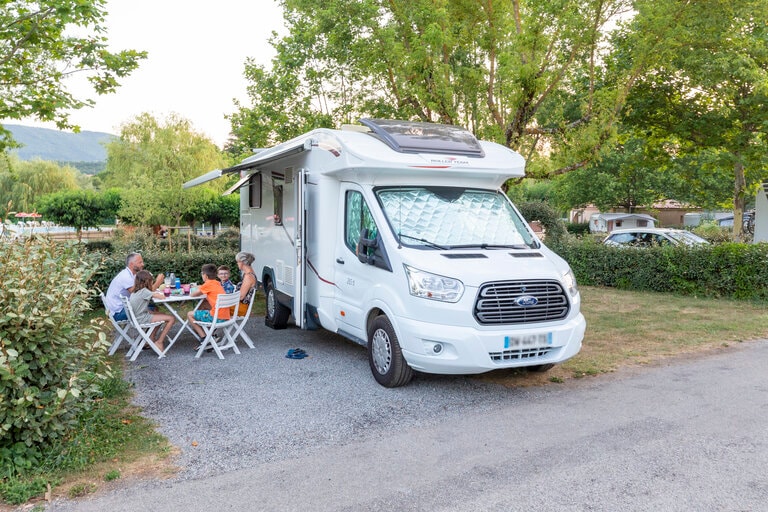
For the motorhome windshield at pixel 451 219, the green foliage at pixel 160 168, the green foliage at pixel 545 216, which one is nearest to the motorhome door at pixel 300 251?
the motorhome windshield at pixel 451 219

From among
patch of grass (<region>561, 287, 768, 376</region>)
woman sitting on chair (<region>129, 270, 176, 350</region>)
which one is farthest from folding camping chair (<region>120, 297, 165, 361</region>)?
patch of grass (<region>561, 287, 768, 376</region>)

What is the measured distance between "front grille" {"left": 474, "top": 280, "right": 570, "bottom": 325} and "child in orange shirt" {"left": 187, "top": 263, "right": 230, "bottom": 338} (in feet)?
11.1

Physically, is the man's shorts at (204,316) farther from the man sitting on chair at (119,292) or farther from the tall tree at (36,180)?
the tall tree at (36,180)

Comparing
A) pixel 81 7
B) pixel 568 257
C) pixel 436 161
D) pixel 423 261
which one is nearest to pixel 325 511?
pixel 423 261

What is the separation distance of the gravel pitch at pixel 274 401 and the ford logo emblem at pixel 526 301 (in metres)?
0.97

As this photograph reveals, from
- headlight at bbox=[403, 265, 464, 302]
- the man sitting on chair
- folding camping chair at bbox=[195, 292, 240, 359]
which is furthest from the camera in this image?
the man sitting on chair

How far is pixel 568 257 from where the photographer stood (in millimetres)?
14992

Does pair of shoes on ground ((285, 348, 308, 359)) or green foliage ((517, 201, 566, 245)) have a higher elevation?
green foliage ((517, 201, 566, 245))

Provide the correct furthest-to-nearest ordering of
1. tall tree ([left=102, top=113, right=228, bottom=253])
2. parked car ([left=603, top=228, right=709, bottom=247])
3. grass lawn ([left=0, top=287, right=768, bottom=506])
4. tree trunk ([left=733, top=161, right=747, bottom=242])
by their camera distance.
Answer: tall tree ([left=102, top=113, right=228, bottom=253]) < tree trunk ([left=733, top=161, right=747, bottom=242]) < parked car ([left=603, top=228, right=709, bottom=247]) < grass lawn ([left=0, top=287, right=768, bottom=506])

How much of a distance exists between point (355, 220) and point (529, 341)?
7.60 feet

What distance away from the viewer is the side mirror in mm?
5922

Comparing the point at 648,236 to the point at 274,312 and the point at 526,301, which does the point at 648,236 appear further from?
the point at 526,301

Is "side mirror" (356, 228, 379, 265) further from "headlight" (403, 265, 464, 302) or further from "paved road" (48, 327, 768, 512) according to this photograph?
"paved road" (48, 327, 768, 512)

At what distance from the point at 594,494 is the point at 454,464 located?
0.96 metres
